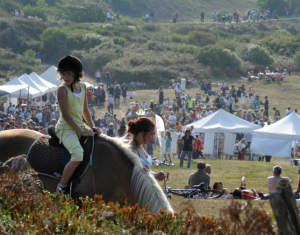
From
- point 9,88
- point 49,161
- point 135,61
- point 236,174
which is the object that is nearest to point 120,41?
point 135,61

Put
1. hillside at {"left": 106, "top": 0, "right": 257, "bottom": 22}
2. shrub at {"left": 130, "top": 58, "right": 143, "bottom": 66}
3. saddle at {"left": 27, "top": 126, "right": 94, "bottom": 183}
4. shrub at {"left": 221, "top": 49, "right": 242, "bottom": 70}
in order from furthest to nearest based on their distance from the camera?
hillside at {"left": 106, "top": 0, "right": 257, "bottom": 22} → shrub at {"left": 221, "top": 49, "right": 242, "bottom": 70} → shrub at {"left": 130, "top": 58, "right": 143, "bottom": 66} → saddle at {"left": 27, "top": 126, "right": 94, "bottom": 183}

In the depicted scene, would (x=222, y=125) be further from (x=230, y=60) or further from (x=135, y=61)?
(x=230, y=60)

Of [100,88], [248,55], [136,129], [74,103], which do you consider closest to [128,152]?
[136,129]

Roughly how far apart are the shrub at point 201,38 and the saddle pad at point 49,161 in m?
55.4

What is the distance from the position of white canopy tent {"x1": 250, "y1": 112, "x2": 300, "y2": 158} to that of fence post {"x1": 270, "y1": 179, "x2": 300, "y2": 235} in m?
16.2

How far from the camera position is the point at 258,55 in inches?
2099

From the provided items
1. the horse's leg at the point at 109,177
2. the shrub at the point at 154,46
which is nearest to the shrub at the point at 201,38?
the shrub at the point at 154,46

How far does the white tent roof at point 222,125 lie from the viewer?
19.9 meters

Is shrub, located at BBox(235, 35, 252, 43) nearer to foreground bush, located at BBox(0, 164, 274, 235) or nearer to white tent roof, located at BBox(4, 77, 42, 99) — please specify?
white tent roof, located at BBox(4, 77, 42, 99)

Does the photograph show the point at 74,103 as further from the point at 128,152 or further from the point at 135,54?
the point at 135,54

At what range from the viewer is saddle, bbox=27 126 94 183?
4578 mm

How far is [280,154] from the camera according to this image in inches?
698

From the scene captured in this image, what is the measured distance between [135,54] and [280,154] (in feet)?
115

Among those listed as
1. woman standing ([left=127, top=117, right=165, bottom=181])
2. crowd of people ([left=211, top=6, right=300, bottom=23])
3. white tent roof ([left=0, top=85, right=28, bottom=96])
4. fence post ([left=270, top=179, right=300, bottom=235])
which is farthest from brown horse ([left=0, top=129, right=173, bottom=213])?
crowd of people ([left=211, top=6, right=300, bottom=23])
